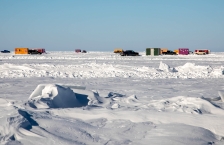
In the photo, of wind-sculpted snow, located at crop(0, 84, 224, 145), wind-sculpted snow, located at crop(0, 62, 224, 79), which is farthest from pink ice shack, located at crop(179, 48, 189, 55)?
wind-sculpted snow, located at crop(0, 84, 224, 145)

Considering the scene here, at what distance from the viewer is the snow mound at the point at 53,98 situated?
7.37 m

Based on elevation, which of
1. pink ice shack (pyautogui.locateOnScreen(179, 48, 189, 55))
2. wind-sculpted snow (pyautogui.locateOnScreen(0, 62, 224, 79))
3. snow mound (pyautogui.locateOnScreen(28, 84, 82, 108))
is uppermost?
pink ice shack (pyautogui.locateOnScreen(179, 48, 189, 55))

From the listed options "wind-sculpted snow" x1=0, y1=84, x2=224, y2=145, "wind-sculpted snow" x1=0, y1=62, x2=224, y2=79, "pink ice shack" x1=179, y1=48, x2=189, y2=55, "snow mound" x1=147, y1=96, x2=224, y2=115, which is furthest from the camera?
"pink ice shack" x1=179, y1=48, x2=189, y2=55

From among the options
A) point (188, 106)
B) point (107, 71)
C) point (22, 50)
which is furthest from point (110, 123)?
point (22, 50)

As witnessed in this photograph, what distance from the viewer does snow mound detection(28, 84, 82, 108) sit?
7367 mm

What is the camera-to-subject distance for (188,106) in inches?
282

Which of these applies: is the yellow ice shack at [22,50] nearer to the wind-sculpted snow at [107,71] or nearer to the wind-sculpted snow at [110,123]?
the wind-sculpted snow at [107,71]

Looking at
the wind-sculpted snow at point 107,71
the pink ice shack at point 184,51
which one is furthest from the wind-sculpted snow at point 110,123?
the pink ice shack at point 184,51

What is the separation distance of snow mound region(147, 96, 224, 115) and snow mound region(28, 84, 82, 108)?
217 centimetres

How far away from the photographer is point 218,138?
17.7ft

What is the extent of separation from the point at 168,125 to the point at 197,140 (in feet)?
2.49

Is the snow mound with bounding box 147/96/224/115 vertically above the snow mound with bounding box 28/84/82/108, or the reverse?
the snow mound with bounding box 28/84/82/108

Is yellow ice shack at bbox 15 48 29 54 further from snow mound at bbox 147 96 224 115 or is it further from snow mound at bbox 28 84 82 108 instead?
snow mound at bbox 147 96 224 115

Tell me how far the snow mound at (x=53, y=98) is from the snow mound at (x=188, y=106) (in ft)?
7.12
